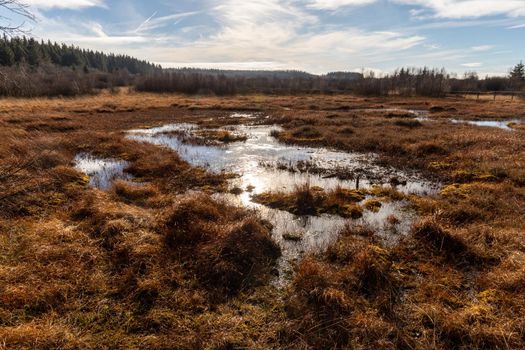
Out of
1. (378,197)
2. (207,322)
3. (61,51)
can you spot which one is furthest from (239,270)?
(61,51)

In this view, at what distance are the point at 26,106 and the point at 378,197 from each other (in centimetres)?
4552

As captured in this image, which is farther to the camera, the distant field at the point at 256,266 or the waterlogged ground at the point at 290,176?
the waterlogged ground at the point at 290,176

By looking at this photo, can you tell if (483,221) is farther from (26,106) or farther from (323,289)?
(26,106)

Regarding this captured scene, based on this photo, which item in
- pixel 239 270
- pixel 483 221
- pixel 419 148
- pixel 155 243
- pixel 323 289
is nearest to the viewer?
pixel 323 289

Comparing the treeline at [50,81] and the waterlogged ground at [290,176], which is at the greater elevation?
the treeline at [50,81]

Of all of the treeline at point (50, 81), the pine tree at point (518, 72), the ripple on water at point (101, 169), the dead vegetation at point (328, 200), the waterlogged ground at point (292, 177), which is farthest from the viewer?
the pine tree at point (518, 72)

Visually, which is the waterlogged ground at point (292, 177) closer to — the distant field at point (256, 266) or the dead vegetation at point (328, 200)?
the distant field at point (256, 266)

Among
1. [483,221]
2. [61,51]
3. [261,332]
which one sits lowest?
[261,332]

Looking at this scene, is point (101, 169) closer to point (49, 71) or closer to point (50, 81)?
point (50, 81)

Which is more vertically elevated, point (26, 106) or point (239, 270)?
point (26, 106)

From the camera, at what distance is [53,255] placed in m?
7.05

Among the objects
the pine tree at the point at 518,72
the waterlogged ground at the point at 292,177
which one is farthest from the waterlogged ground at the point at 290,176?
the pine tree at the point at 518,72

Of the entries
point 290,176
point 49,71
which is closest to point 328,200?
point 290,176

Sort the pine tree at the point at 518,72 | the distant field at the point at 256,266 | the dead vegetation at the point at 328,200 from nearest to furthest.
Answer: the distant field at the point at 256,266
the dead vegetation at the point at 328,200
the pine tree at the point at 518,72
